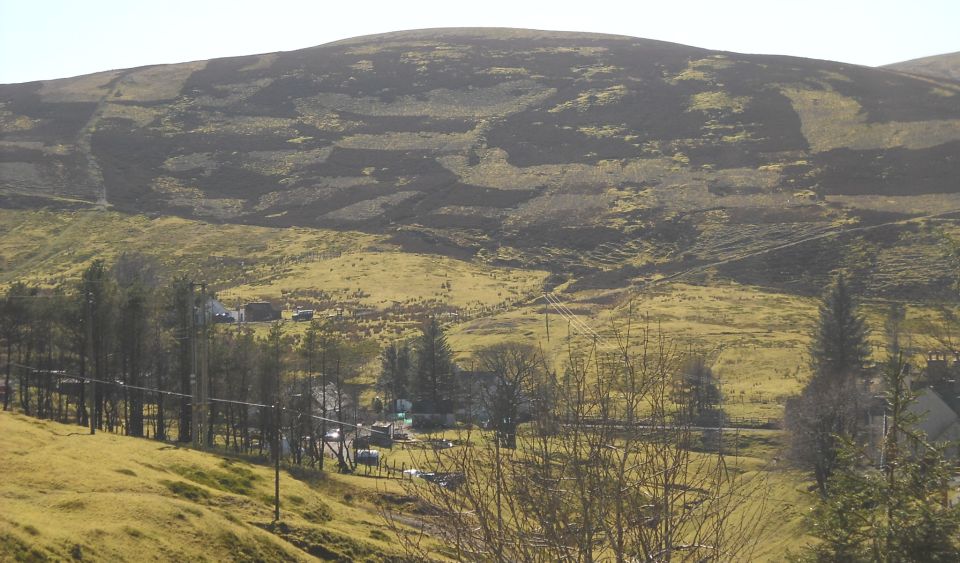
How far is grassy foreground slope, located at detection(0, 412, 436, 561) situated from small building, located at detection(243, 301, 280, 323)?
49978mm

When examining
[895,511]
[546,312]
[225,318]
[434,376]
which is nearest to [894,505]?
[895,511]

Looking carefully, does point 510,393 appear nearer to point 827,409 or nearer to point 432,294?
point 827,409

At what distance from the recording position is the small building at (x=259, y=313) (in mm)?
101000

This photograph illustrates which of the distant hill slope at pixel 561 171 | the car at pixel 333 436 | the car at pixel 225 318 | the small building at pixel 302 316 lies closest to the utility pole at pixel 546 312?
the distant hill slope at pixel 561 171

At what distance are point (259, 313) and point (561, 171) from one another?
80.0 m

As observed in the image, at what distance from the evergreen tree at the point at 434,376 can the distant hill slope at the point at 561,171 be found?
5440cm

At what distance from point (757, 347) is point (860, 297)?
29757mm

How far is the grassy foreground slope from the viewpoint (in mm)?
30062

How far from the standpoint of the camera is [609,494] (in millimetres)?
13805

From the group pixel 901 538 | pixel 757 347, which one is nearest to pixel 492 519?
pixel 901 538

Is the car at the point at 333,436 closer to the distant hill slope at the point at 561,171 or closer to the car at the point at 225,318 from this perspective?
the car at the point at 225,318

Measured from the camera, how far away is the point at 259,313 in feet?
335

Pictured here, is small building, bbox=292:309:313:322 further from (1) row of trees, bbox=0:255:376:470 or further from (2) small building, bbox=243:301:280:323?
(1) row of trees, bbox=0:255:376:470

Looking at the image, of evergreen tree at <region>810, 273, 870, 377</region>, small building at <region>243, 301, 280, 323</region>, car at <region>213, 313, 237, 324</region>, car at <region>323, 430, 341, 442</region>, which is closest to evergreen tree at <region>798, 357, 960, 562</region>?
car at <region>323, 430, 341, 442</region>
